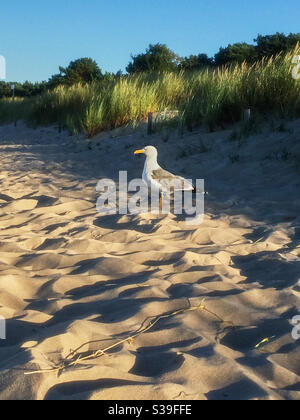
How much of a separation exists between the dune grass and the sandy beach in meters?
2.56

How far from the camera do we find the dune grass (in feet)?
26.2

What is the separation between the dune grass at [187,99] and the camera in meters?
8.00

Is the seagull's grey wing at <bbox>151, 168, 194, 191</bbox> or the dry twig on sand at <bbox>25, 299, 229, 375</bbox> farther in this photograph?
the seagull's grey wing at <bbox>151, 168, 194, 191</bbox>

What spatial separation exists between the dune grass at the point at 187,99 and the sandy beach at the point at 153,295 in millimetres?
2558

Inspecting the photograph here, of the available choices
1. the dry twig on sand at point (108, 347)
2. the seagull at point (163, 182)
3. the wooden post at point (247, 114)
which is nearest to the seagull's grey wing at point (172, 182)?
the seagull at point (163, 182)

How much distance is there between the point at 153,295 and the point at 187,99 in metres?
8.77

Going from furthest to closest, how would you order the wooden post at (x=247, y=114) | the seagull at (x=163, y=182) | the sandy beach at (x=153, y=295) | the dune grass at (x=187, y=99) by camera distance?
1. the dune grass at (x=187, y=99)
2. the wooden post at (x=247, y=114)
3. the seagull at (x=163, y=182)
4. the sandy beach at (x=153, y=295)

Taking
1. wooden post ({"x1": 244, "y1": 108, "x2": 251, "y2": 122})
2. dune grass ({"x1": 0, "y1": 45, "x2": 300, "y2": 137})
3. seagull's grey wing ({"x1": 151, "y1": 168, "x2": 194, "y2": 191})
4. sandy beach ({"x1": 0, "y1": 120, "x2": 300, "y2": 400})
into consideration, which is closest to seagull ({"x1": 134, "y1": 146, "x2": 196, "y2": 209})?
seagull's grey wing ({"x1": 151, "y1": 168, "x2": 194, "y2": 191})

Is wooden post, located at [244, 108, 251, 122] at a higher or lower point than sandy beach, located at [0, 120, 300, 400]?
higher

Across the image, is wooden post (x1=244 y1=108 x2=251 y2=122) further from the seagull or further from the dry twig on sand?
the dry twig on sand

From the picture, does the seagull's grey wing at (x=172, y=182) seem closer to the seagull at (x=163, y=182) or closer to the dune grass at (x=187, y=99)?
the seagull at (x=163, y=182)

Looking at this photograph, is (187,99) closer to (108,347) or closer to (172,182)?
(172,182)
